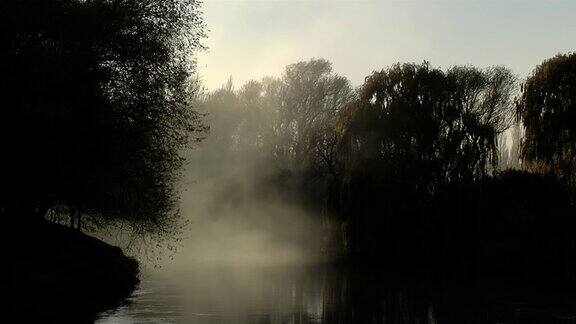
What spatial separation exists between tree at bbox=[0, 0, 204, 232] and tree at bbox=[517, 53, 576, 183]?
2250 cm

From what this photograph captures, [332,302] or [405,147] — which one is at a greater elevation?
[405,147]

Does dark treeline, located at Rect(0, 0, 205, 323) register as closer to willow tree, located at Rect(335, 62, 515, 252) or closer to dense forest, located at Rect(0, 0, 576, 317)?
dense forest, located at Rect(0, 0, 576, 317)

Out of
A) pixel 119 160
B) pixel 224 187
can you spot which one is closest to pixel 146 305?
pixel 119 160

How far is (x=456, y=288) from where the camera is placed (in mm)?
32531

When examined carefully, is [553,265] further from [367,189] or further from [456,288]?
[367,189]

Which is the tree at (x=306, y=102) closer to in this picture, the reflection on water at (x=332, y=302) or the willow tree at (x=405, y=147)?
the willow tree at (x=405, y=147)

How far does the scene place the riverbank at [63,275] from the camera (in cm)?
1991

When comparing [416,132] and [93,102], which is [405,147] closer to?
[416,132]

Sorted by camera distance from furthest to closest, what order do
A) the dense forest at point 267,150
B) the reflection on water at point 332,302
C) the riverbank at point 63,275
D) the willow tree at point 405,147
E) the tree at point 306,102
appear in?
the tree at point 306,102, the willow tree at point 405,147, the reflection on water at point 332,302, the dense forest at point 267,150, the riverbank at point 63,275

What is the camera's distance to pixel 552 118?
4097 cm

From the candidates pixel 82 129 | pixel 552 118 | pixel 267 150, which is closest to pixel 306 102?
pixel 267 150

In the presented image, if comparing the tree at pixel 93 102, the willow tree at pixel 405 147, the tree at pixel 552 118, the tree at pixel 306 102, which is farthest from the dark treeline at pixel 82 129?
the tree at pixel 306 102

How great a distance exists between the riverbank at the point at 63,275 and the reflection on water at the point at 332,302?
3.22ft

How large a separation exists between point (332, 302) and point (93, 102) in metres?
12.0
